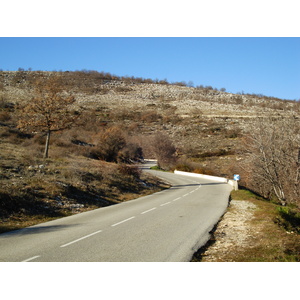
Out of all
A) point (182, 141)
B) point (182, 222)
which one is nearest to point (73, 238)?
point (182, 222)

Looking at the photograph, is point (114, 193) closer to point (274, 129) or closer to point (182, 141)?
point (274, 129)

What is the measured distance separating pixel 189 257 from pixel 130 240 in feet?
6.84

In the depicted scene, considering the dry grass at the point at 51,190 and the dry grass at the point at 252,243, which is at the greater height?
the dry grass at the point at 252,243

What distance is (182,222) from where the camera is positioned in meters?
11.7

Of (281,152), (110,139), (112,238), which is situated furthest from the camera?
(110,139)

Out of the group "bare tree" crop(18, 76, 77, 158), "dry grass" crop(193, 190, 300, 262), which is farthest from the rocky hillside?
"dry grass" crop(193, 190, 300, 262)

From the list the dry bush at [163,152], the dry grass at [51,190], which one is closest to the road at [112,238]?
the dry grass at [51,190]

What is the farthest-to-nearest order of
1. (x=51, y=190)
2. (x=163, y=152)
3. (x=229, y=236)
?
(x=163, y=152)
(x=51, y=190)
(x=229, y=236)

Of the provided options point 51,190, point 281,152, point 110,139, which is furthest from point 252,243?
point 110,139

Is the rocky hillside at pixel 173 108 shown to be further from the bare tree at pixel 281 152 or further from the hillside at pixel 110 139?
the bare tree at pixel 281 152

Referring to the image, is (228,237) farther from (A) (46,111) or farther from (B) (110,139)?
(B) (110,139)

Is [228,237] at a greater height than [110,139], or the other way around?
[110,139]

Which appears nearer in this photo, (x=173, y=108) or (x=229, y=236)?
(x=229, y=236)

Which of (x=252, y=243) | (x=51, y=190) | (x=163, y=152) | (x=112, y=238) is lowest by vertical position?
(x=51, y=190)
